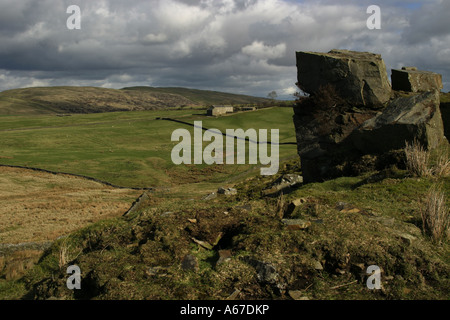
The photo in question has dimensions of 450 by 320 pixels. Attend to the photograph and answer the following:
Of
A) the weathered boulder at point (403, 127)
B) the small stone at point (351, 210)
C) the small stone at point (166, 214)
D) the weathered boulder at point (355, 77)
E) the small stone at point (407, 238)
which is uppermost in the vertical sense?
the weathered boulder at point (355, 77)

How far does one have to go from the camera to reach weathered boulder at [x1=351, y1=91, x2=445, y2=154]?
14.5 m

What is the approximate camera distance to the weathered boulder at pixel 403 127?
1446cm

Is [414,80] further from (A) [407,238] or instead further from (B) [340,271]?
(B) [340,271]

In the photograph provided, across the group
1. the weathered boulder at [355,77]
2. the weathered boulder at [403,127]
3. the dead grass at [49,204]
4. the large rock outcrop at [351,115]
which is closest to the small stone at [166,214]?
the large rock outcrop at [351,115]

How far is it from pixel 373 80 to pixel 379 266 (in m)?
14.1

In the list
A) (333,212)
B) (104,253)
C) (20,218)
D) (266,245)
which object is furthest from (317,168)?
(20,218)

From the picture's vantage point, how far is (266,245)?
738 centimetres

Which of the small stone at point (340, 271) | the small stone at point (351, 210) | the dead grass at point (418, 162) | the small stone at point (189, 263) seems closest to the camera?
the small stone at point (340, 271)

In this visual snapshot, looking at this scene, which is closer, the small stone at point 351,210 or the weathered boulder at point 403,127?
the small stone at point 351,210

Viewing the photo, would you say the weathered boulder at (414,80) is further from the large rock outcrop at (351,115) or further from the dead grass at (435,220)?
the dead grass at (435,220)

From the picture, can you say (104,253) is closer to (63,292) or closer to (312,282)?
(63,292)

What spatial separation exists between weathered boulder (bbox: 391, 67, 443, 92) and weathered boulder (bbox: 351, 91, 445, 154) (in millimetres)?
4988

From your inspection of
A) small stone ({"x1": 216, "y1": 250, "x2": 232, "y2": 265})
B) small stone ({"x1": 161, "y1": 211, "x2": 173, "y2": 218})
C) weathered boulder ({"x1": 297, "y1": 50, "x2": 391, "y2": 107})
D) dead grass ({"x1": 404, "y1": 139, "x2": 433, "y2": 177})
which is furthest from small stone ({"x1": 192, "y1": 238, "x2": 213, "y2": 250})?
weathered boulder ({"x1": 297, "y1": 50, "x2": 391, "y2": 107})

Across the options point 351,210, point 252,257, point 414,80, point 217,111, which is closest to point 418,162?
point 351,210
